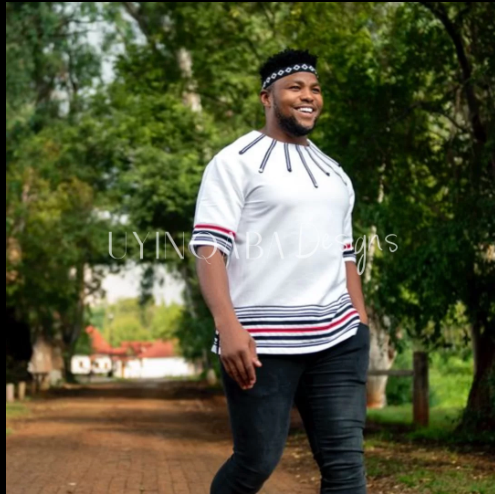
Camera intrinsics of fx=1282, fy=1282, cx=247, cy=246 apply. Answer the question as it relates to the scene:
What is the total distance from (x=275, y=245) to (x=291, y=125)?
0.52 metres

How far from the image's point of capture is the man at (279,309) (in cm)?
472

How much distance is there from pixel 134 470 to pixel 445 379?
22.4 meters

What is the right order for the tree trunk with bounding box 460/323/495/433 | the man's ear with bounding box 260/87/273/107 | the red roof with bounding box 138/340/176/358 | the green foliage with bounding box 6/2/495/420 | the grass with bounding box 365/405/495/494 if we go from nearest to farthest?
the man's ear with bounding box 260/87/273/107 → the grass with bounding box 365/405/495/494 → the green foliage with bounding box 6/2/495/420 → the tree trunk with bounding box 460/323/495/433 → the red roof with bounding box 138/340/176/358

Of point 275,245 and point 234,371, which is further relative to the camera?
point 275,245

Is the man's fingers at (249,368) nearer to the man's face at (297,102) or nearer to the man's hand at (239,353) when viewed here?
the man's hand at (239,353)

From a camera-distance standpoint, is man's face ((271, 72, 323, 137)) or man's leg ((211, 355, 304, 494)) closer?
man's leg ((211, 355, 304, 494))

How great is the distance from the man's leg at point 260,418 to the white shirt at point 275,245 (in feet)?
0.28

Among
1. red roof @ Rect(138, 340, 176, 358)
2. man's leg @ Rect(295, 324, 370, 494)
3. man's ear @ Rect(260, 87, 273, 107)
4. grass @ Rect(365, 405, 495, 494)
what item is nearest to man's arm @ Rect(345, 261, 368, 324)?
man's leg @ Rect(295, 324, 370, 494)

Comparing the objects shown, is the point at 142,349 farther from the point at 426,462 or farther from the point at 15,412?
the point at 426,462

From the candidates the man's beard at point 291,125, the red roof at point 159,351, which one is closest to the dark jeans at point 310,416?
the man's beard at point 291,125

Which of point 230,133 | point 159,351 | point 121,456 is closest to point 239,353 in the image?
point 121,456

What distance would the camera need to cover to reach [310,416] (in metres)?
4.88

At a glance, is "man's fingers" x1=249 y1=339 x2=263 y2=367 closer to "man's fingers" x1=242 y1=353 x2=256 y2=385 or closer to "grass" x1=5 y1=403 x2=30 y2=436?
"man's fingers" x1=242 y1=353 x2=256 y2=385

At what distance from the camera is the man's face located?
16.4 feet
